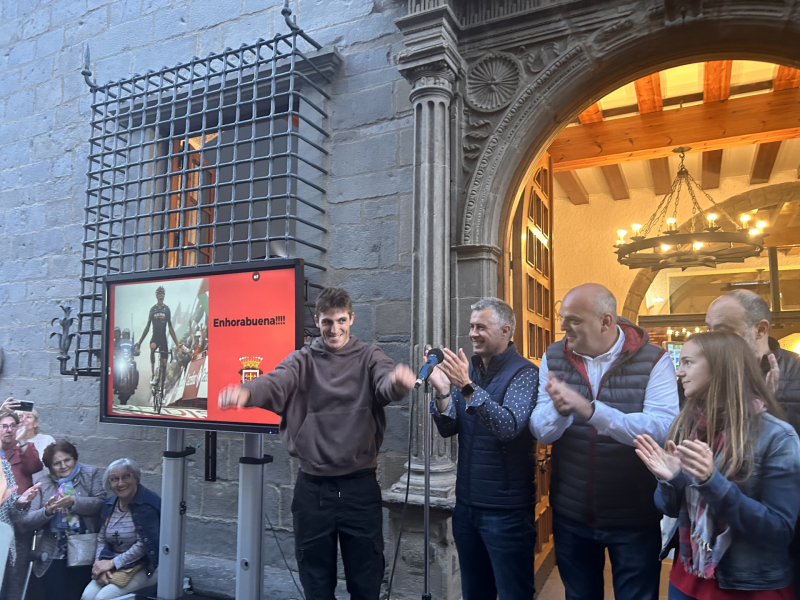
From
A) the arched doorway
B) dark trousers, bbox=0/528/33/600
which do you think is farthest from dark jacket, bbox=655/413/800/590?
dark trousers, bbox=0/528/33/600

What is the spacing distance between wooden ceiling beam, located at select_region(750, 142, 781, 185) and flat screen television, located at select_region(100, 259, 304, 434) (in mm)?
6380

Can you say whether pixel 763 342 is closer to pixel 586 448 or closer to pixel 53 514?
pixel 586 448

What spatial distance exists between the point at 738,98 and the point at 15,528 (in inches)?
259

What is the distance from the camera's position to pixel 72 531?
Answer: 12.8 feet

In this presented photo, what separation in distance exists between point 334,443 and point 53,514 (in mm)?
2368

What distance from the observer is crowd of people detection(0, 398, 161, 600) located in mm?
3814

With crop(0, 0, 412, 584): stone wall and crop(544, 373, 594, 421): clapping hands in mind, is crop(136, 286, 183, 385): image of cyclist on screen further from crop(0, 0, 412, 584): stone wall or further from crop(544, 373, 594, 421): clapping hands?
crop(544, 373, 594, 421): clapping hands

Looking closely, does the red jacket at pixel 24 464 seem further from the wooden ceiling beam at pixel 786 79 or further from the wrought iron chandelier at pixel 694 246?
the wooden ceiling beam at pixel 786 79

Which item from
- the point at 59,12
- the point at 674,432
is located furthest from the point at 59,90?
the point at 674,432

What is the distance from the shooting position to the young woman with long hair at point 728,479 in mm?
1843

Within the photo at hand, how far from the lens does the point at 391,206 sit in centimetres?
393

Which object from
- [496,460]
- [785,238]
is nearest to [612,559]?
[496,460]

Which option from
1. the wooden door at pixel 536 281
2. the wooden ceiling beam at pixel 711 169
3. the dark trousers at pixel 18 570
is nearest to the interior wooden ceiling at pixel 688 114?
the wooden door at pixel 536 281

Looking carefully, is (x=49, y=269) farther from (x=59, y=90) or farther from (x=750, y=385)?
(x=750, y=385)
